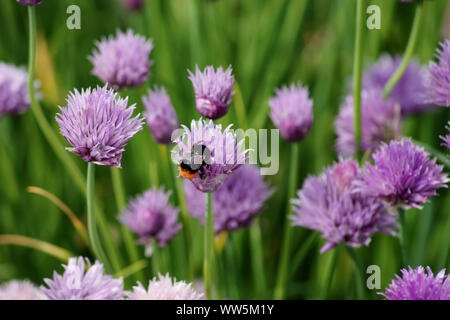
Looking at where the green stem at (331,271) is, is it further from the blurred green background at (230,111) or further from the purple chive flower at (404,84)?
the purple chive flower at (404,84)

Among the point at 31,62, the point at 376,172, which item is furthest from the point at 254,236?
the point at 31,62

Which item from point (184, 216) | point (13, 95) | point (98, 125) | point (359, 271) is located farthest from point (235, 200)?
Answer: point (13, 95)

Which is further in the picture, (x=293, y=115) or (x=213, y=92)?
(x=293, y=115)

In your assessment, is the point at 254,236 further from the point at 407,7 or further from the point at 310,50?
the point at 407,7

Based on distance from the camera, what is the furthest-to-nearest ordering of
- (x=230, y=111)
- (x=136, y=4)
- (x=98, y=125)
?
(x=136, y=4) → (x=230, y=111) → (x=98, y=125)

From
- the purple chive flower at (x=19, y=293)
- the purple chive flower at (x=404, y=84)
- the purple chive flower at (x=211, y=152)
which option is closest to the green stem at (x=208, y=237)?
the purple chive flower at (x=211, y=152)

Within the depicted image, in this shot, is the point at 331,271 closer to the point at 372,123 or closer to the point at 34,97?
the point at 372,123

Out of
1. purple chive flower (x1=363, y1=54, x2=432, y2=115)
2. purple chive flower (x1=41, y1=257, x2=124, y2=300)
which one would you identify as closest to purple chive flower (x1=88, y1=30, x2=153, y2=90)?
purple chive flower (x1=41, y1=257, x2=124, y2=300)
